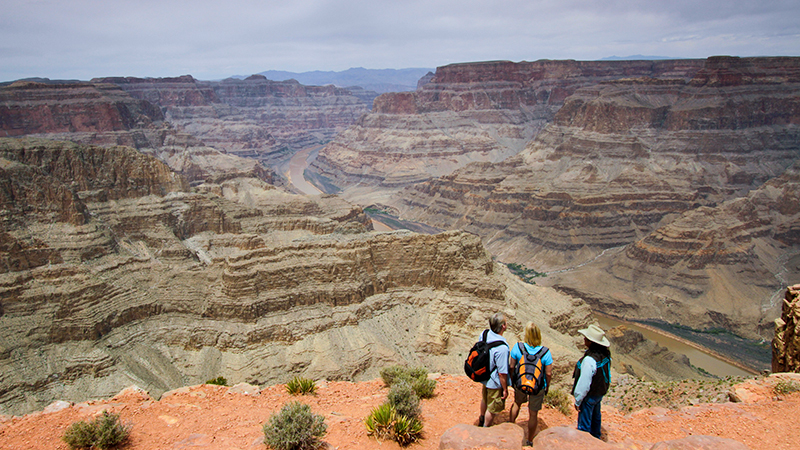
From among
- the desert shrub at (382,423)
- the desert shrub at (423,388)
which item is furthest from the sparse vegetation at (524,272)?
the desert shrub at (382,423)

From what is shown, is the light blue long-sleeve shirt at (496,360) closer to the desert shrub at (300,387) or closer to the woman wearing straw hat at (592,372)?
the woman wearing straw hat at (592,372)

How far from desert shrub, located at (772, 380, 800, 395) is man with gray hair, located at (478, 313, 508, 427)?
33.3 feet

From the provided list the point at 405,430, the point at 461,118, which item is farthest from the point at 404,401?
the point at 461,118

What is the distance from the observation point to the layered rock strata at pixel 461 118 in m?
151

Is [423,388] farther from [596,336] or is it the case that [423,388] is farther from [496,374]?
[596,336]

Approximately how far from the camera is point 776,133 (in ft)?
367

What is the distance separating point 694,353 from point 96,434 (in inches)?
2251

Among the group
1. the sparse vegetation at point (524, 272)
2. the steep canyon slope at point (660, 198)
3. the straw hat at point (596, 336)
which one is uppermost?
the straw hat at point (596, 336)

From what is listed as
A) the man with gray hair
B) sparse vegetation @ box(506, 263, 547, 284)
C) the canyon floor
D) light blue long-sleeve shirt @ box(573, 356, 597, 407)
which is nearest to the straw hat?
light blue long-sleeve shirt @ box(573, 356, 597, 407)

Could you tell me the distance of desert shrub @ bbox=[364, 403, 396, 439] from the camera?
14.2 metres

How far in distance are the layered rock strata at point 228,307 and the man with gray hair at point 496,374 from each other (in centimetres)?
2146

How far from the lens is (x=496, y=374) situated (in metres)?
13.4

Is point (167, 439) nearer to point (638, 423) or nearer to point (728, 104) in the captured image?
point (638, 423)

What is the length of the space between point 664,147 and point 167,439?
116m
